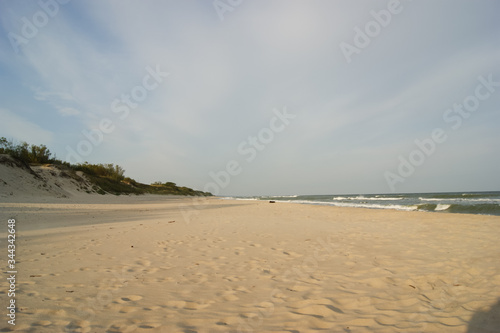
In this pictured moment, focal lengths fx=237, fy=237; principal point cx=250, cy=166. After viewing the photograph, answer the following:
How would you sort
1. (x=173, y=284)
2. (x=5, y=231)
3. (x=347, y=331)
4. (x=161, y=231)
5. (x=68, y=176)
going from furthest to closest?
A: (x=68, y=176)
(x=161, y=231)
(x=5, y=231)
(x=173, y=284)
(x=347, y=331)

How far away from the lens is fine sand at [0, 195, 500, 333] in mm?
2596

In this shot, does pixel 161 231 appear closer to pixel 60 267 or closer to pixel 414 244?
pixel 60 267

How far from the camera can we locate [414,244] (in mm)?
6449

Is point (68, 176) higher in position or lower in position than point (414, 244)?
higher

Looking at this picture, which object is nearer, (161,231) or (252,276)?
(252,276)

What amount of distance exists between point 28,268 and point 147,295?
99.4 inches

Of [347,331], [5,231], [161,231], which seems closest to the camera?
[347,331]

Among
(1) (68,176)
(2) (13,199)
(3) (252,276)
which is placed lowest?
(3) (252,276)

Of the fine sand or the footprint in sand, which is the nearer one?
the fine sand

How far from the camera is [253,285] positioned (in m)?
3.71

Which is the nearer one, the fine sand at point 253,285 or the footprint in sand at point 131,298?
the fine sand at point 253,285

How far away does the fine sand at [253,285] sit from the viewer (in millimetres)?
2596

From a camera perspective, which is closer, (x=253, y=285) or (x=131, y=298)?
(x=131, y=298)

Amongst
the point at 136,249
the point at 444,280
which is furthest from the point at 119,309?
the point at 444,280
